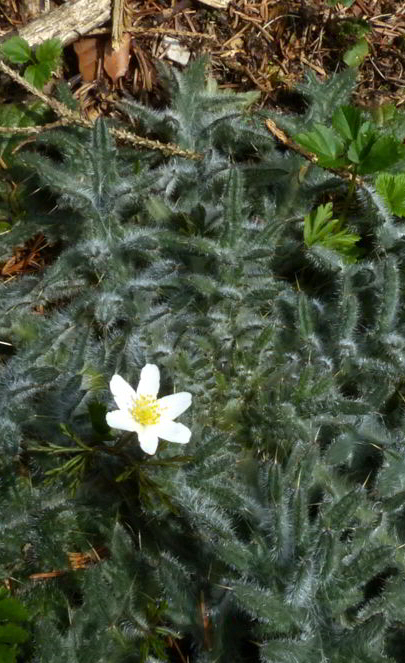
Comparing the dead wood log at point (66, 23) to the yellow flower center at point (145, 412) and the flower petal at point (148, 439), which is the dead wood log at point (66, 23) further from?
the flower petal at point (148, 439)

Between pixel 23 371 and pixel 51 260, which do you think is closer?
pixel 23 371

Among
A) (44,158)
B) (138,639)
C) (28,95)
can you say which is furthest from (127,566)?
(28,95)

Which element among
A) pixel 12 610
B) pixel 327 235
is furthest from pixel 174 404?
pixel 327 235

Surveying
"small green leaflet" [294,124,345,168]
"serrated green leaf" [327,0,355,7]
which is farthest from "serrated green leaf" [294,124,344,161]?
"serrated green leaf" [327,0,355,7]

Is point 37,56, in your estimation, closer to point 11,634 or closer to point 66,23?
point 66,23

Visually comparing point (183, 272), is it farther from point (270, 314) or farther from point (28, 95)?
point (28, 95)

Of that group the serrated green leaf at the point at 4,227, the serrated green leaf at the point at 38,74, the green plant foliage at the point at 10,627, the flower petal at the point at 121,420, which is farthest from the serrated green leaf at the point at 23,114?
the green plant foliage at the point at 10,627
